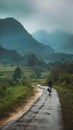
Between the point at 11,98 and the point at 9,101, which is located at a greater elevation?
the point at 11,98

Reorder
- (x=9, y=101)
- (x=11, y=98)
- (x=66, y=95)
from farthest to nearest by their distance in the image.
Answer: (x=66, y=95) → (x=11, y=98) → (x=9, y=101)

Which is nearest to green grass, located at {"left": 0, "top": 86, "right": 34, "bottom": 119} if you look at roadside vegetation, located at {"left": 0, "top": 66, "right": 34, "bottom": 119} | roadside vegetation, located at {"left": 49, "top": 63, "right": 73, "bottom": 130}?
roadside vegetation, located at {"left": 0, "top": 66, "right": 34, "bottom": 119}

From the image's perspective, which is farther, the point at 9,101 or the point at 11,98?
the point at 11,98

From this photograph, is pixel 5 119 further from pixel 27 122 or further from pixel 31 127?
pixel 31 127

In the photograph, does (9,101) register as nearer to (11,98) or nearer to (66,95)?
(11,98)

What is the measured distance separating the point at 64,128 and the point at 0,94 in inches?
1114

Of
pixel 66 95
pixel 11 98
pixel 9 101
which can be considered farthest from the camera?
pixel 66 95

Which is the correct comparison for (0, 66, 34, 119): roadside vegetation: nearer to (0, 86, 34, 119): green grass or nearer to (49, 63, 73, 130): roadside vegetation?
(0, 86, 34, 119): green grass

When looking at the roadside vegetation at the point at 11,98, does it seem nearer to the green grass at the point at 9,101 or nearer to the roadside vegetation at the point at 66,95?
the green grass at the point at 9,101

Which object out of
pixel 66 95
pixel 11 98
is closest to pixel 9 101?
pixel 11 98

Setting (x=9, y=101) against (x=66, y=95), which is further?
(x=66, y=95)

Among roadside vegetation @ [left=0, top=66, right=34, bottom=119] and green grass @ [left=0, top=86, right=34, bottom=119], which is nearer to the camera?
green grass @ [left=0, top=86, right=34, bottom=119]

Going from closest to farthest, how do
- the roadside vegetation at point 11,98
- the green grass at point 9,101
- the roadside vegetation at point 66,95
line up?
the roadside vegetation at point 66,95 < the green grass at point 9,101 < the roadside vegetation at point 11,98

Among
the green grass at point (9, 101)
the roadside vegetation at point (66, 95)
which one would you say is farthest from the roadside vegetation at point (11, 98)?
the roadside vegetation at point (66, 95)
